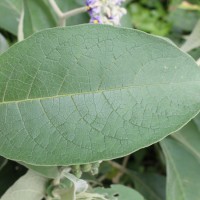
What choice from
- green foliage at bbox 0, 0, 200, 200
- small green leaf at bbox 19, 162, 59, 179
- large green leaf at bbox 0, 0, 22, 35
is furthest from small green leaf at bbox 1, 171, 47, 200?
large green leaf at bbox 0, 0, 22, 35

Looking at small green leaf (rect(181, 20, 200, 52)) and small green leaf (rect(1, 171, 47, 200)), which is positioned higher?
small green leaf (rect(181, 20, 200, 52))

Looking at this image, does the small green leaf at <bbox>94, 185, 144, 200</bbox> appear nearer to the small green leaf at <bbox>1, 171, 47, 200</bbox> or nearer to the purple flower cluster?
the small green leaf at <bbox>1, 171, 47, 200</bbox>

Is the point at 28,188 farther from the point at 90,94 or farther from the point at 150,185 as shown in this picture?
the point at 150,185

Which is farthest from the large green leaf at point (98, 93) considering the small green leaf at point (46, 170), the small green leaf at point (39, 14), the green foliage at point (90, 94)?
the small green leaf at point (39, 14)

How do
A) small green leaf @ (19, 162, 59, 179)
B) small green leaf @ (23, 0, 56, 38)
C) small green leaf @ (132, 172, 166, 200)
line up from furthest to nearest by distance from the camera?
1. small green leaf @ (132, 172, 166, 200)
2. small green leaf @ (23, 0, 56, 38)
3. small green leaf @ (19, 162, 59, 179)

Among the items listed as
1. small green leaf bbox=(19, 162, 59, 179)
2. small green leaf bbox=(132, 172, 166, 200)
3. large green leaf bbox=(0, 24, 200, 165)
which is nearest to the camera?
large green leaf bbox=(0, 24, 200, 165)

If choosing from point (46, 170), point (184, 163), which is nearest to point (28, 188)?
point (46, 170)
